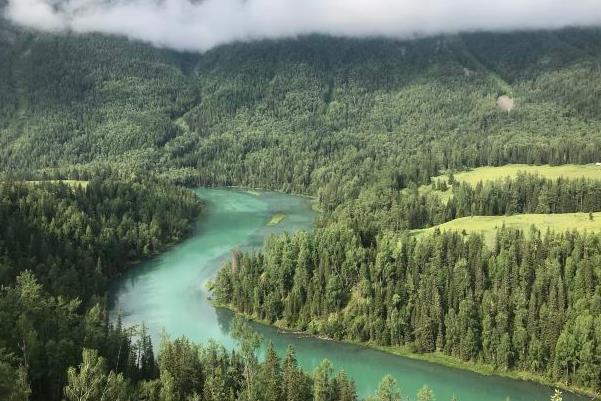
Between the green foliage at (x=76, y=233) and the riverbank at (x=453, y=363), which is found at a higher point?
the green foliage at (x=76, y=233)

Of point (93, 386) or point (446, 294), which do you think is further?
point (446, 294)

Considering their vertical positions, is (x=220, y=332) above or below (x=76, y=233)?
below

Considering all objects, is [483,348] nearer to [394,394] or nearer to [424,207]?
[394,394]

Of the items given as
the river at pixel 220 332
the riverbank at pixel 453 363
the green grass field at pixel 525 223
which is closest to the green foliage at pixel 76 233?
the river at pixel 220 332

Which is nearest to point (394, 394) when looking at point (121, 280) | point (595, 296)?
point (595, 296)

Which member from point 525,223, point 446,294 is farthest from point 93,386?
point 525,223

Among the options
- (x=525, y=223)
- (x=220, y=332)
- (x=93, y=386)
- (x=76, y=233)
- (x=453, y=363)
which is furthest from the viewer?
(x=76, y=233)

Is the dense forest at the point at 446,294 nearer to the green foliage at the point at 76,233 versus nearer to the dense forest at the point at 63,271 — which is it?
the green foliage at the point at 76,233

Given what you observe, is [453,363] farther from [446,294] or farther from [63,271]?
[63,271]

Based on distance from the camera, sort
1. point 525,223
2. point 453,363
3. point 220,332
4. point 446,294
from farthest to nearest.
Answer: point 525,223 → point 220,332 → point 446,294 → point 453,363
